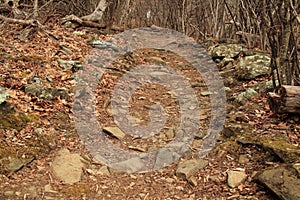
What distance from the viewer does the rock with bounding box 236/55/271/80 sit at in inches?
249

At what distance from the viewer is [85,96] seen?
503cm

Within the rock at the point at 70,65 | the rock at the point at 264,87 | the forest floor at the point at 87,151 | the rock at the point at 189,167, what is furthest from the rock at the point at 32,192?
the rock at the point at 264,87

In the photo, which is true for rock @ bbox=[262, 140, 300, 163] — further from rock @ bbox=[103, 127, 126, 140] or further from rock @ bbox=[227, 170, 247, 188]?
rock @ bbox=[103, 127, 126, 140]

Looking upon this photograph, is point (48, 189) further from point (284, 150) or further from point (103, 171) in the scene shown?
point (284, 150)

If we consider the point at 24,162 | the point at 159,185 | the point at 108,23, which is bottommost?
the point at 159,185

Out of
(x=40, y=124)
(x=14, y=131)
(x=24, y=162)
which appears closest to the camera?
(x=24, y=162)

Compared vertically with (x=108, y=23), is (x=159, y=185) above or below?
below

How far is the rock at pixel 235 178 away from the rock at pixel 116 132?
1.64m

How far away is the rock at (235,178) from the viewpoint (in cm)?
327

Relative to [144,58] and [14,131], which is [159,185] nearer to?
[14,131]

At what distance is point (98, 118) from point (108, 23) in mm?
6473

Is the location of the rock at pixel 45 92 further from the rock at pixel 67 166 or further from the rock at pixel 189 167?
the rock at pixel 189 167

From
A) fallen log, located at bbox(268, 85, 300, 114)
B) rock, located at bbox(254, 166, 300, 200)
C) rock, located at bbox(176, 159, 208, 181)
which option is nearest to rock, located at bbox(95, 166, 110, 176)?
rock, located at bbox(176, 159, 208, 181)

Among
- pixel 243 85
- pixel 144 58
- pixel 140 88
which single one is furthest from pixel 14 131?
pixel 144 58
